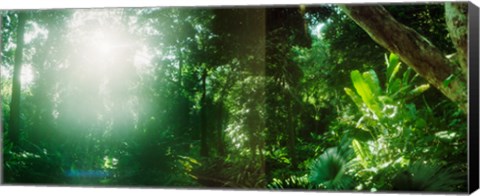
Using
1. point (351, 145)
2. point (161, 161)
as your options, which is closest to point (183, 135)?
point (161, 161)

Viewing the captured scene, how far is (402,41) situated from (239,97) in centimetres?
146

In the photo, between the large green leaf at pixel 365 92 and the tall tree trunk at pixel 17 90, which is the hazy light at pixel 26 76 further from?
the large green leaf at pixel 365 92

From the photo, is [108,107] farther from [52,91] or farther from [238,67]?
[238,67]

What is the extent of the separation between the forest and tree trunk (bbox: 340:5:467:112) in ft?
0.03

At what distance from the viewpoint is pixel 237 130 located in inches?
332

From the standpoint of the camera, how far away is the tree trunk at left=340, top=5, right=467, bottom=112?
26.5ft

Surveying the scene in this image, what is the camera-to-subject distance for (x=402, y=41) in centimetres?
823

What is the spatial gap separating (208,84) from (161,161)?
0.81 m

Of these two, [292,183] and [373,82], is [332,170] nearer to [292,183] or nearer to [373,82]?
[292,183]

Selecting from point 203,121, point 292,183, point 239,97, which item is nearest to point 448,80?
point 292,183

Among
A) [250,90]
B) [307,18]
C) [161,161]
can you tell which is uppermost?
[307,18]

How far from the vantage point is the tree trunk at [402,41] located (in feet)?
26.5

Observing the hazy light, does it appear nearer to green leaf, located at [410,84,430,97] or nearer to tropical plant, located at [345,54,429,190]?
tropical plant, located at [345,54,429,190]

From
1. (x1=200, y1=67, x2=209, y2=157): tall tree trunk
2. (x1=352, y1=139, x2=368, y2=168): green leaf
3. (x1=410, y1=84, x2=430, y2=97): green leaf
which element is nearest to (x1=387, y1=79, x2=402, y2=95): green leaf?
(x1=410, y1=84, x2=430, y2=97): green leaf
